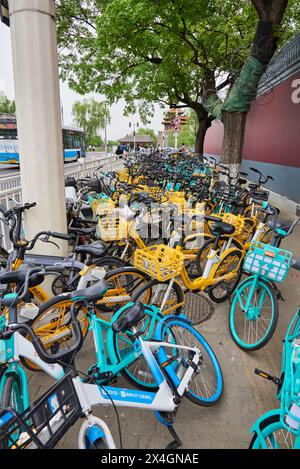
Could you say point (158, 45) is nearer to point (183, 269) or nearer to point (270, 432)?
point (183, 269)

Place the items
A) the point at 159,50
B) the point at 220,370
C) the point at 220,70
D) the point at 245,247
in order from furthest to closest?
the point at 220,70 < the point at 159,50 < the point at 245,247 < the point at 220,370

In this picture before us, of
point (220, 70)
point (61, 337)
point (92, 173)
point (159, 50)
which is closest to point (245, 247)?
point (61, 337)

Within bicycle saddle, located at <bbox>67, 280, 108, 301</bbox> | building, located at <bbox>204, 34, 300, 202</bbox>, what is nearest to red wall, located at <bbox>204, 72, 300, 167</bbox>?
building, located at <bbox>204, 34, 300, 202</bbox>

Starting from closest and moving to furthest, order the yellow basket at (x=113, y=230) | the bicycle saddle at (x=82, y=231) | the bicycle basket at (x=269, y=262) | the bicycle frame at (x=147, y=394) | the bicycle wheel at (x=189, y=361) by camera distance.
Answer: the bicycle frame at (x=147, y=394) < the bicycle wheel at (x=189, y=361) < the bicycle basket at (x=269, y=262) < the bicycle saddle at (x=82, y=231) < the yellow basket at (x=113, y=230)

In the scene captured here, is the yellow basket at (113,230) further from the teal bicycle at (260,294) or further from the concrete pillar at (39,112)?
the teal bicycle at (260,294)

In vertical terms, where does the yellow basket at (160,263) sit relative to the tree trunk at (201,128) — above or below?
below

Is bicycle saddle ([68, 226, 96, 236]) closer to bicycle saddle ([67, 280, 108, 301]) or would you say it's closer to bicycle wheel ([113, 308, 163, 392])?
bicycle wheel ([113, 308, 163, 392])

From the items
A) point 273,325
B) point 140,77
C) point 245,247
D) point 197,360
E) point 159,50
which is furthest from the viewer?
point 140,77

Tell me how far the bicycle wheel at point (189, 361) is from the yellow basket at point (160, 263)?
456 mm

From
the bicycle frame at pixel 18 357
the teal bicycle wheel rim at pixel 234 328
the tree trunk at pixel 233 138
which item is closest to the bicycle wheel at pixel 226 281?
Answer: the teal bicycle wheel rim at pixel 234 328

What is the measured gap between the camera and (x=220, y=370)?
8.00ft

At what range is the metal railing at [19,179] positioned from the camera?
4340 mm
